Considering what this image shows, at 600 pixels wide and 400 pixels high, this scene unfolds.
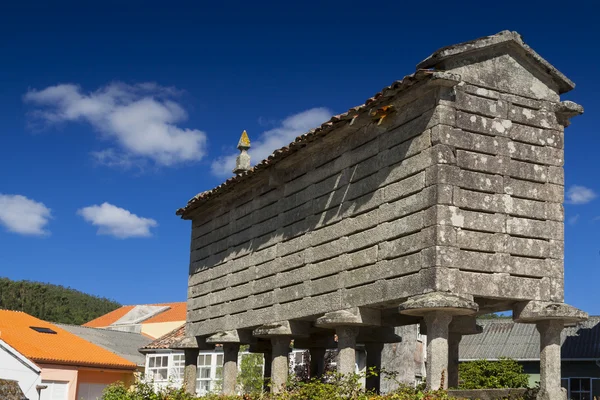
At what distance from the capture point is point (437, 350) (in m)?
9.07


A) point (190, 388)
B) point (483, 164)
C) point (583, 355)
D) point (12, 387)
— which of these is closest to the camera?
point (12, 387)

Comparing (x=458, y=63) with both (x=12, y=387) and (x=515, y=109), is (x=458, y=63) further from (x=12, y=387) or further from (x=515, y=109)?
(x=12, y=387)

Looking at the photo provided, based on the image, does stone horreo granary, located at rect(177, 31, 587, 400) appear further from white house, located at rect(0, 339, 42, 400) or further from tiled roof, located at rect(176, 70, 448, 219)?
white house, located at rect(0, 339, 42, 400)

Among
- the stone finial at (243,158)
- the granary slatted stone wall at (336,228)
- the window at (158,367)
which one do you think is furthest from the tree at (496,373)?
the granary slatted stone wall at (336,228)

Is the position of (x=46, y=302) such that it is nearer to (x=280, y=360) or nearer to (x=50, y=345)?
(x=50, y=345)

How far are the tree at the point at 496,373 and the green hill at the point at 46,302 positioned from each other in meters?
32.7

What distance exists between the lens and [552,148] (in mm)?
10273

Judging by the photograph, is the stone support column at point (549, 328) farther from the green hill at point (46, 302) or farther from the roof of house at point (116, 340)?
the green hill at point (46, 302)

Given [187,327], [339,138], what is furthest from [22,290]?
[339,138]

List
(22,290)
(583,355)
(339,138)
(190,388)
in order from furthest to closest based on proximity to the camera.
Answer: (22,290), (583,355), (190,388), (339,138)

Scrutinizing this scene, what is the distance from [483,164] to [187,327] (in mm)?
8805

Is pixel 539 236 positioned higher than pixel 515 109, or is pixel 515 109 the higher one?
pixel 515 109

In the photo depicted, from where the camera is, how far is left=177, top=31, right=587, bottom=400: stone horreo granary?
30.5 ft

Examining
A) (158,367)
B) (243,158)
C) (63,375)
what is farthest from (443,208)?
(158,367)
